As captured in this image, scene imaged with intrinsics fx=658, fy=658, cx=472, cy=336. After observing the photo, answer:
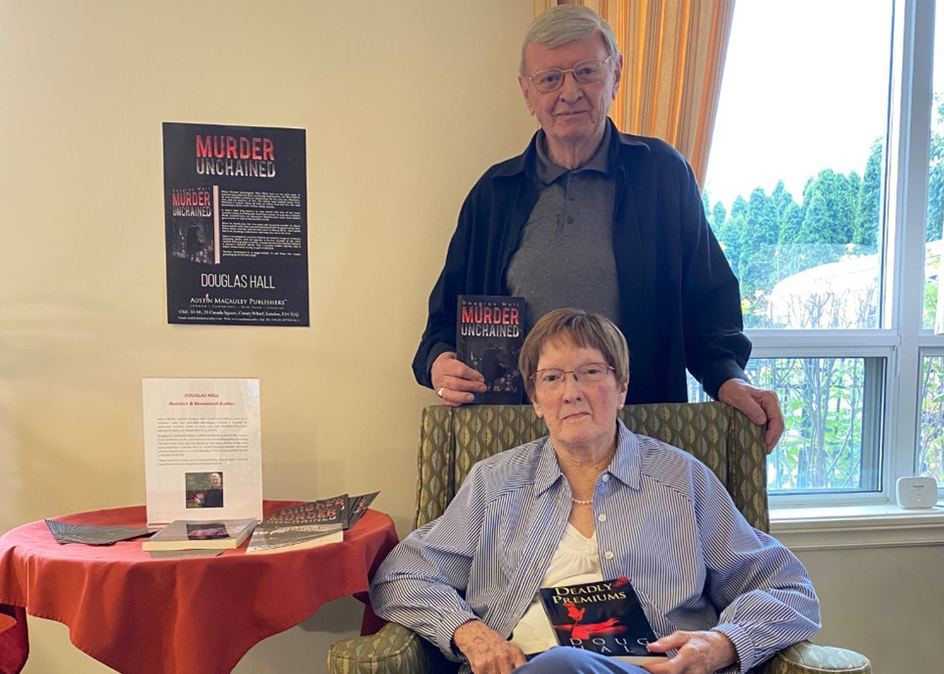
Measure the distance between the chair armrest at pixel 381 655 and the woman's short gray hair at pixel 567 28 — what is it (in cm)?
135

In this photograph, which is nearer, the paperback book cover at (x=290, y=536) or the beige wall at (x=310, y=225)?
the paperback book cover at (x=290, y=536)

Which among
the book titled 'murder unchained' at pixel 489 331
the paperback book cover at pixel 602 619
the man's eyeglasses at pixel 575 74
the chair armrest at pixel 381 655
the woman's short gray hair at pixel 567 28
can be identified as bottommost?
the chair armrest at pixel 381 655

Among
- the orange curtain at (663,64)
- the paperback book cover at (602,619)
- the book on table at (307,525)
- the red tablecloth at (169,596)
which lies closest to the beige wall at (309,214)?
the orange curtain at (663,64)

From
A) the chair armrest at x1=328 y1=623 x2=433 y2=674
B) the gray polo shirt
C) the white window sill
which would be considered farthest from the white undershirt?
the white window sill

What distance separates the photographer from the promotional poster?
1923 millimetres

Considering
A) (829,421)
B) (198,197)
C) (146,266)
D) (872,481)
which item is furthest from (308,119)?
(872,481)

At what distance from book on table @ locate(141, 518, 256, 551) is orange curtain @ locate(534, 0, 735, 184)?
1.49m

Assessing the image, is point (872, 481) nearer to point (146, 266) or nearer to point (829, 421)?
point (829, 421)

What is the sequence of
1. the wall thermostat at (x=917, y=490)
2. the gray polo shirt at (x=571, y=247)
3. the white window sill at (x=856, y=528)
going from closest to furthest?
the gray polo shirt at (x=571, y=247)
the white window sill at (x=856, y=528)
the wall thermostat at (x=917, y=490)

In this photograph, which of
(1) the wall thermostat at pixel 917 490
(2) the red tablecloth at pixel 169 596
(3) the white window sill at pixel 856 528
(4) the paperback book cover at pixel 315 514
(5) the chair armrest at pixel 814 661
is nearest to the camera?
(5) the chair armrest at pixel 814 661

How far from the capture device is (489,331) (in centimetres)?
160

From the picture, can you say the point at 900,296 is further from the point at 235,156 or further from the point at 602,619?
the point at 235,156

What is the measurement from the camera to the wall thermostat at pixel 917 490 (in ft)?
7.09

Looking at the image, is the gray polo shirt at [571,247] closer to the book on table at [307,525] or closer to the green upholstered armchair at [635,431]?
the green upholstered armchair at [635,431]
